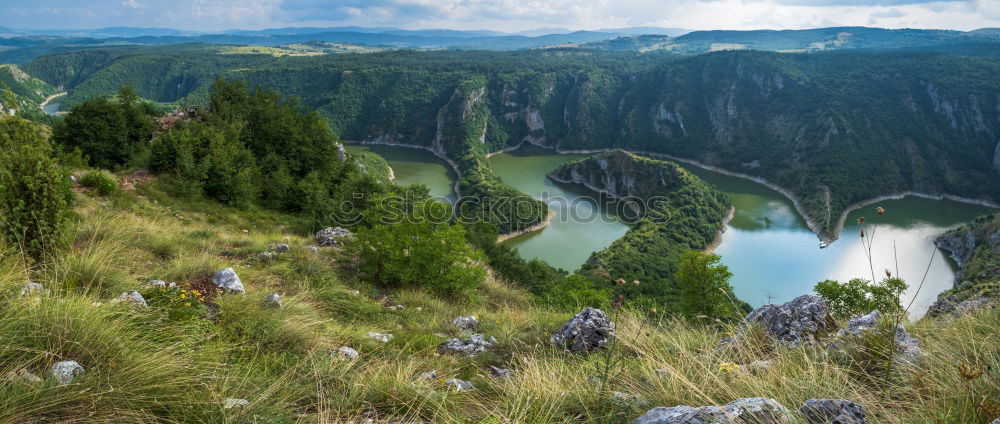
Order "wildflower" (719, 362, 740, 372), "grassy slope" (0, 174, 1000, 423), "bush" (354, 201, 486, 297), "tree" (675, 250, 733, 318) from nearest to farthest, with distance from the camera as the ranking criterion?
"grassy slope" (0, 174, 1000, 423), "wildflower" (719, 362, 740, 372), "bush" (354, 201, 486, 297), "tree" (675, 250, 733, 318)

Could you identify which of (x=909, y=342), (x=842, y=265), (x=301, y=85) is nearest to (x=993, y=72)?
(x=842, y=265)

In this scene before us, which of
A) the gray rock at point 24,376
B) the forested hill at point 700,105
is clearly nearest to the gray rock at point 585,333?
the gray rock at point 24,376

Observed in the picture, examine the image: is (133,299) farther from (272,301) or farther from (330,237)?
(330,237)

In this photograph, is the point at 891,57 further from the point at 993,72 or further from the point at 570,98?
the point at 570,98

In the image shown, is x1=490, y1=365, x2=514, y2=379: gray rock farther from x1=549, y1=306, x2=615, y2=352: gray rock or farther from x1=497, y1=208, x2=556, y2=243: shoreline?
x1=497, y1=208, x2=556, y2=243: shoreline

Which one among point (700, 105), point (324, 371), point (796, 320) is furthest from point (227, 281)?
point (700, 105)

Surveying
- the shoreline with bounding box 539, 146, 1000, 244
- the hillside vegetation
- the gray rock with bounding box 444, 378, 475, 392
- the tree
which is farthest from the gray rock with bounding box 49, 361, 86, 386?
the shoreline with bounding box 539, 146, 1000, 244
